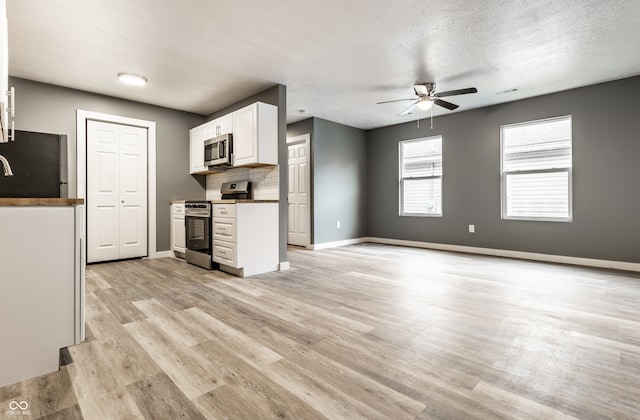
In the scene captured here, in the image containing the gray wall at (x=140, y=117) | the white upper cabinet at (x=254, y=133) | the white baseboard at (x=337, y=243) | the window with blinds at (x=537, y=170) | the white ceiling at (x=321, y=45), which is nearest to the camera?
the white ceiling at (x=321, y=45)

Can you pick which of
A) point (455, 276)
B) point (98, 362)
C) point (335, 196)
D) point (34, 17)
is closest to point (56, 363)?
point (98, 362)

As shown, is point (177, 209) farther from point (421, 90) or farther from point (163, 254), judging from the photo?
point (421, 90)

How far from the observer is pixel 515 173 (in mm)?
4957

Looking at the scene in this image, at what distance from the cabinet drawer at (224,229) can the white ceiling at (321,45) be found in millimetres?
1791

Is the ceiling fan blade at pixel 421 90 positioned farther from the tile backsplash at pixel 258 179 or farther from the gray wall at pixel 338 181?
the gray wall at pixel 338 181

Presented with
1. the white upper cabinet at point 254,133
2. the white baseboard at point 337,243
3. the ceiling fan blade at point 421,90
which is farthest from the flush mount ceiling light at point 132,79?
the white baseboard at point 337,243

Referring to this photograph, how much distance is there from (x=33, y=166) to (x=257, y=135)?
7.44 ft

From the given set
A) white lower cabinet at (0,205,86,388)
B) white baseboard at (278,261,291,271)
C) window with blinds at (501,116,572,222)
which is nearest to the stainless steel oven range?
white baseboard at (278,261,291,271)

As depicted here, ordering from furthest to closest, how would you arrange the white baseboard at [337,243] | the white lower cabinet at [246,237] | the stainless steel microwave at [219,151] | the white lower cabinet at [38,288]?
the white baseboard at [337,243] → the stainless steel microwave at [219,151] → the white lower cabinet at [246,237] → the white lower cabinet at [38,288]

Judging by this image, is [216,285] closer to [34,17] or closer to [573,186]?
[34,17]

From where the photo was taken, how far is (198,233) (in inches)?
170

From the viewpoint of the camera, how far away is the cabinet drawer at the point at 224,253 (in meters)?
3.76

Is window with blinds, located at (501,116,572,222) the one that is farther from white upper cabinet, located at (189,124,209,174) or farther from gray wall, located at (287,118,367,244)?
white upper cabinet, located at (189,124,209,174)

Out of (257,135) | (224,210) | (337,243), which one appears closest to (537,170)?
(337,243)
